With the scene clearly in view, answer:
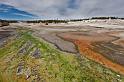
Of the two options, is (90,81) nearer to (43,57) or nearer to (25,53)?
(43,57)

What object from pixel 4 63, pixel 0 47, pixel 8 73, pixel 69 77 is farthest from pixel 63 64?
pixel 0 47

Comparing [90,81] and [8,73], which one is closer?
[90,81]

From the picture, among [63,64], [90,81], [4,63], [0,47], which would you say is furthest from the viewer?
[0,47]

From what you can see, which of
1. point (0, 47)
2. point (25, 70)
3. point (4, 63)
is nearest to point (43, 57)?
point (25, 70)

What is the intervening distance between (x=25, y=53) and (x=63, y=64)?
5682mm

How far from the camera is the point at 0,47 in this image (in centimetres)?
2792

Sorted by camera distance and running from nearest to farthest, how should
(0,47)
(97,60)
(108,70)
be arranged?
(108,70) → (97,60) → (0,47)

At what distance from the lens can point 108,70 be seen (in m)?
16.4

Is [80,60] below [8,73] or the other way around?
the other way around

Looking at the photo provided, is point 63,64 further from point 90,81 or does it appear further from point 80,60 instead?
point 90,81

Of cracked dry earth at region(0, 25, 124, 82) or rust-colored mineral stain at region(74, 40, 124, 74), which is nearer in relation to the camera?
cracked dry earth at region(0, 25, 124, 82)

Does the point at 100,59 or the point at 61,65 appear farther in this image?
the point at 100,59

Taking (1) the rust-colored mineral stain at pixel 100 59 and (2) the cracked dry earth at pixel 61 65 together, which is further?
(1) the rust-colored mineral stain at pixel 100 59

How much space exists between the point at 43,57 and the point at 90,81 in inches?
246
